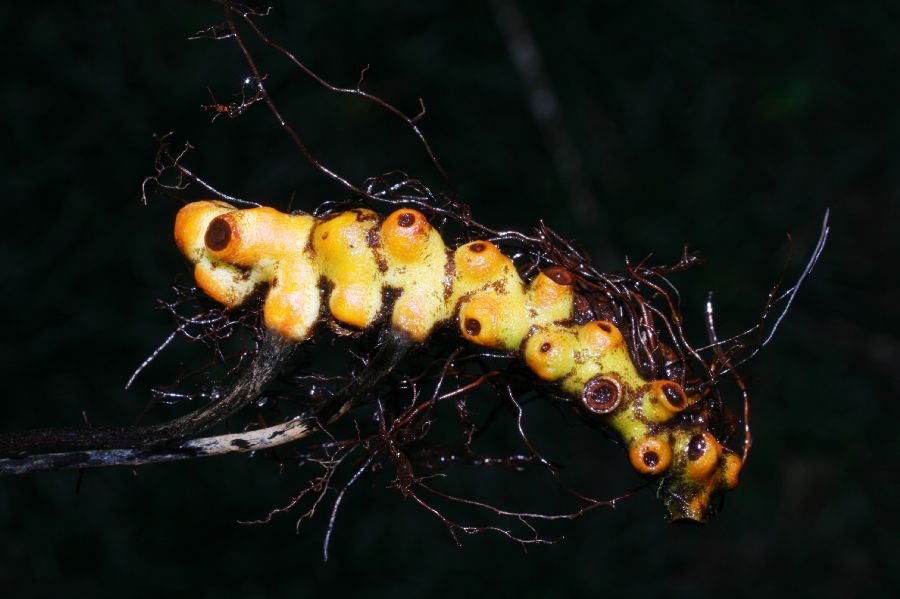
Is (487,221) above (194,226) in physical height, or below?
below

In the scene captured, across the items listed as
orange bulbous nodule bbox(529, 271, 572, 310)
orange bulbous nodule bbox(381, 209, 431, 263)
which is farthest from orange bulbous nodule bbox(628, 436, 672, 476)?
orange bulbous nodule bbox(381, 209, 431, 263)

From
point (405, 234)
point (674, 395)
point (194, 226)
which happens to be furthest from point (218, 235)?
point (674, 395)

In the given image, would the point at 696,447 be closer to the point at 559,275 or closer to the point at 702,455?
the point at 702,455

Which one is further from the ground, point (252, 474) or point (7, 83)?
point (7, 83)

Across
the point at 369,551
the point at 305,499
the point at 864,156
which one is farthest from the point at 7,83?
the point at 864,156

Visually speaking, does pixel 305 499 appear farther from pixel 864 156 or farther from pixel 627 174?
pixel 864 156

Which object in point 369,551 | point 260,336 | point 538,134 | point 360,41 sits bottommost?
point 369,551

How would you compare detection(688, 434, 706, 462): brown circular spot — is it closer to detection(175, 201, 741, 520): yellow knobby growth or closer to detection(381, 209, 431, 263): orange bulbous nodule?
detection(175, 201, 741, 520): yellow knobby growth
